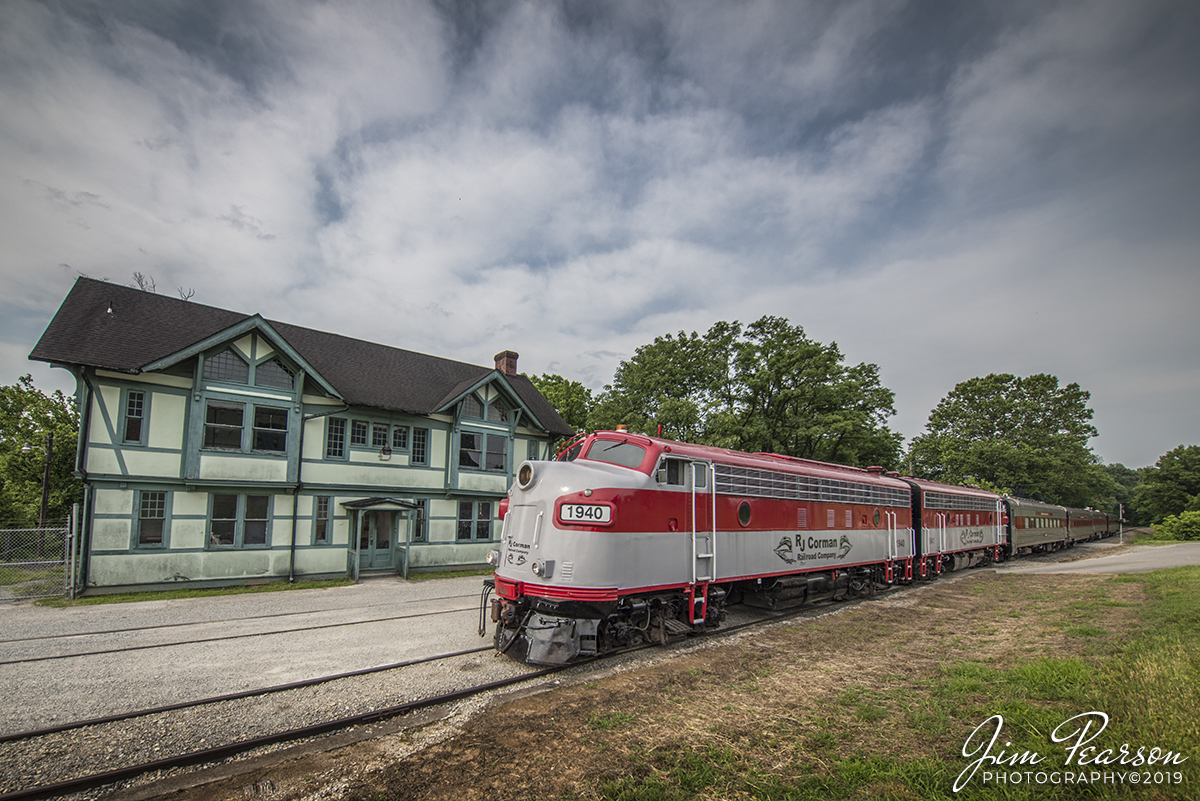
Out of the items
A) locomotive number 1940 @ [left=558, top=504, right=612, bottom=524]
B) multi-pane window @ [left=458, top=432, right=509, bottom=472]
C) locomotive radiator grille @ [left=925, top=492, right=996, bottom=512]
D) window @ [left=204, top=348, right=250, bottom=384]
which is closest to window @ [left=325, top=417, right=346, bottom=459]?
window @ [left=204, top=348, right=250, bottom=384]

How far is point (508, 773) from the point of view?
17.6 feet

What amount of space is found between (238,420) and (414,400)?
6099 mm

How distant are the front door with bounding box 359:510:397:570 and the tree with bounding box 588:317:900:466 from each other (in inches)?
561

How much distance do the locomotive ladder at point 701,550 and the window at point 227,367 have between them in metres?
15.9

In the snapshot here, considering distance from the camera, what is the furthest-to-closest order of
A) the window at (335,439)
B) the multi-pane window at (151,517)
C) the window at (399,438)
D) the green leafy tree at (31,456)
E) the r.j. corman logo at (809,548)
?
the green leafy tree at (31,456) < the window at (399,438) < the window at (335,439) < the multi-pane window at (151,517) < the r.j. corman logo at (809,548)

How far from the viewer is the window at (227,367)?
17.3 metres

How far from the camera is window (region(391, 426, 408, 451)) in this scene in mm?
21312

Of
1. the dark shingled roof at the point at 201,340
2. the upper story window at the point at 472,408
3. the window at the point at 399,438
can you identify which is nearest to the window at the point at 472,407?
the upper story window at the point at 472,408

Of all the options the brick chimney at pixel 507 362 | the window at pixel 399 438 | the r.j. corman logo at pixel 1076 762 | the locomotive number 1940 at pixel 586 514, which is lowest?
the r.j. corman logo at pixel 1076 762

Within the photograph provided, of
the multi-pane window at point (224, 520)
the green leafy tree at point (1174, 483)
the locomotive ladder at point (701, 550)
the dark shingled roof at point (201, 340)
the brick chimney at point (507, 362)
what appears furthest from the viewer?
the green leafy tree at point (1174, 483)

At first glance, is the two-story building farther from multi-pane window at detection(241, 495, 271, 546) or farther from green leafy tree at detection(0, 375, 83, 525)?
green leafy tree at detection(0, 375, 83, 525)

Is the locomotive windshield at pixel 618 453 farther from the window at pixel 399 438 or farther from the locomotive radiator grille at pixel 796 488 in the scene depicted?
the window at pixel 399 438

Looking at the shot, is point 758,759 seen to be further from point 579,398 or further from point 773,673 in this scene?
point 579,398

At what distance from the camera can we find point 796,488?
1268cm
